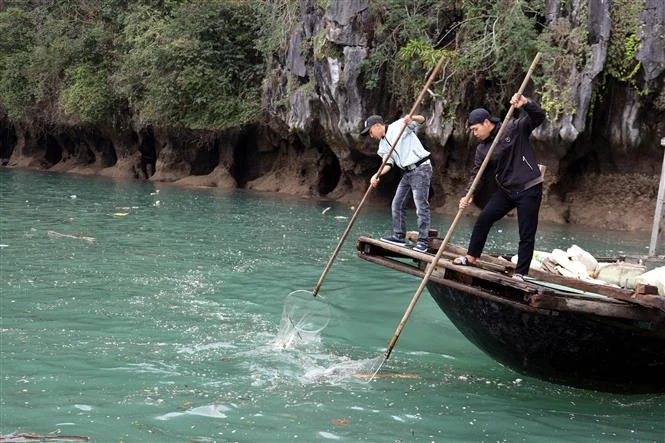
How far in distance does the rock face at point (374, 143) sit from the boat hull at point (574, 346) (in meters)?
12.7

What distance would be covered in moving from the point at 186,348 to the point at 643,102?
579 inches

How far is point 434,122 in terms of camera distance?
20.5m

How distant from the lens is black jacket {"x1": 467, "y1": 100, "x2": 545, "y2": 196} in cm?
650

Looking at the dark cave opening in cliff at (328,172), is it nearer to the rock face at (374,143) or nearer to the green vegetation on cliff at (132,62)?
the rock face at (374,143)

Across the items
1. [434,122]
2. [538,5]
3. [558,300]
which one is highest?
[538,5]

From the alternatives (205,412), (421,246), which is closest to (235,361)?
(205,412)

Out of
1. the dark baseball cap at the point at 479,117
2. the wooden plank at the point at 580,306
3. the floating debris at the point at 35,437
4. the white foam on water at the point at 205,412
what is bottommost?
the floating debris at the point at 35,437

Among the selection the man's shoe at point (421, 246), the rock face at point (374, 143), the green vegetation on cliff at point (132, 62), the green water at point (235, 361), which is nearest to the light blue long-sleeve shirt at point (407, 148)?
the man's shoe at point (421, 246)

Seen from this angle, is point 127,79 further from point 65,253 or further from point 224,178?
point 65,253

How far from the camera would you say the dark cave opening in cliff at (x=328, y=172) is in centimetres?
2598

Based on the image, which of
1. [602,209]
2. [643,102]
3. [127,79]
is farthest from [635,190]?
[127,79]

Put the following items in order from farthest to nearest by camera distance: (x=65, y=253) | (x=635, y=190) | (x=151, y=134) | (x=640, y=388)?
(x=151, y=134) → (x=635, y=190) → (x=65, y=253) → (x=640, y=388)

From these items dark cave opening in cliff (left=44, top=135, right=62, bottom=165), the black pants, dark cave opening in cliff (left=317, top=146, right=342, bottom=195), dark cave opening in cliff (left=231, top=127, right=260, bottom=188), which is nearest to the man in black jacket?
the black pants

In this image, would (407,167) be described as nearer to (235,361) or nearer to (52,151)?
(235,361)
